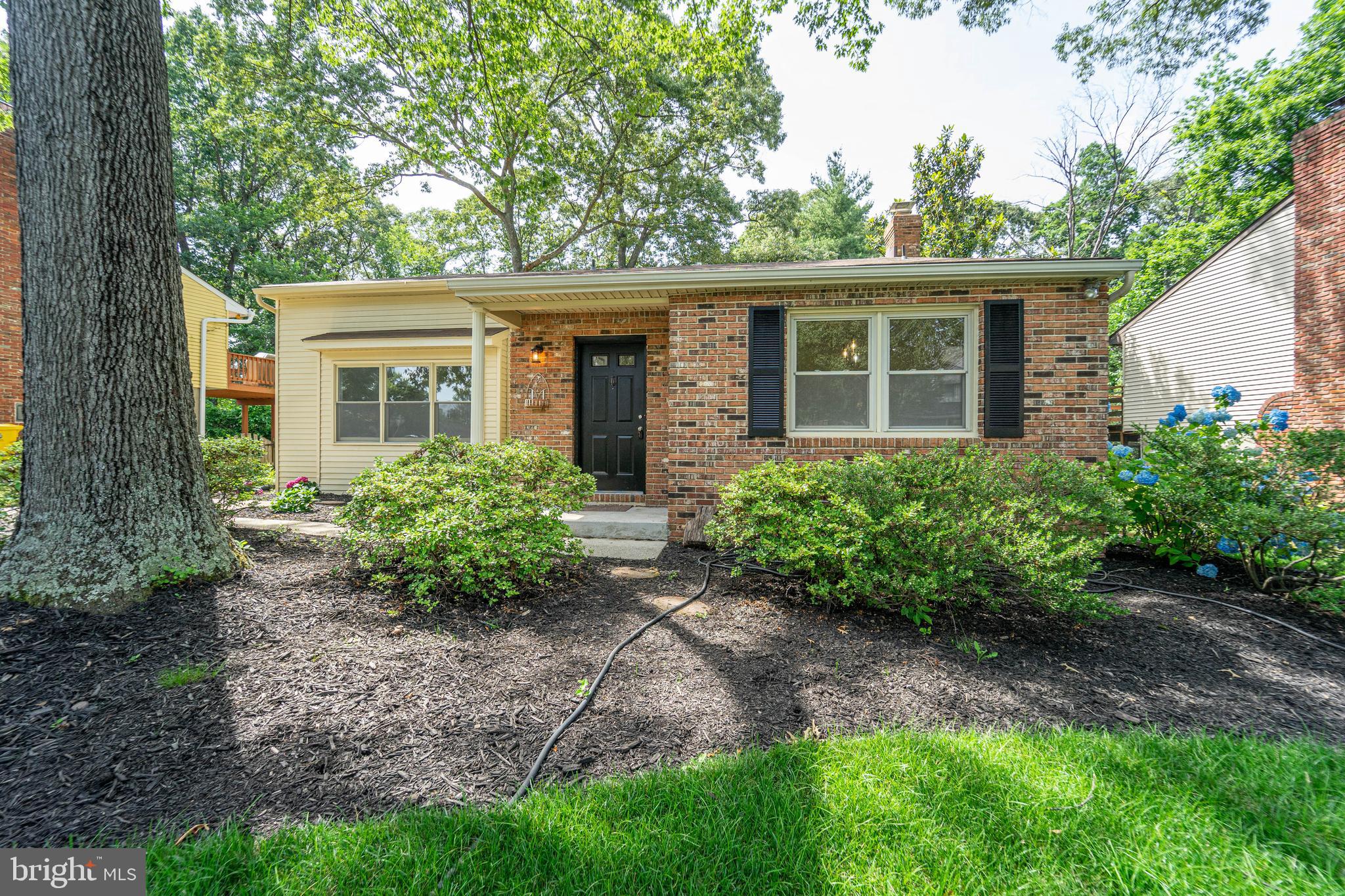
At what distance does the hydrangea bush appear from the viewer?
11.3 ft

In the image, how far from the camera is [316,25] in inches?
406

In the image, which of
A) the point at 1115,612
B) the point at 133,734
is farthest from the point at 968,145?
the point at 133,734

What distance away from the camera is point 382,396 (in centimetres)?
880

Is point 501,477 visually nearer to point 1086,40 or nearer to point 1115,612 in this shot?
point 1115,612

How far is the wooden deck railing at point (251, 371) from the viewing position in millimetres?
A: 14242

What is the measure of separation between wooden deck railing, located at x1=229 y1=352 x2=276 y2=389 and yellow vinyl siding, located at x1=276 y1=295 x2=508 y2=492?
6.29 metres

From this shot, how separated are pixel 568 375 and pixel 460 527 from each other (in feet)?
14.3

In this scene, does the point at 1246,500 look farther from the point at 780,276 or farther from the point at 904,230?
the point at 904,230

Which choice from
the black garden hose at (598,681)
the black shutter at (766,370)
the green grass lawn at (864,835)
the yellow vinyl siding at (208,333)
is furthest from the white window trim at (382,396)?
the green grass lawn at (864,835)

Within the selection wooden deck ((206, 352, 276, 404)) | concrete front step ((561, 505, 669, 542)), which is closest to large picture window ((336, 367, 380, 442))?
concrete front step ((561, 505, 669, 542))

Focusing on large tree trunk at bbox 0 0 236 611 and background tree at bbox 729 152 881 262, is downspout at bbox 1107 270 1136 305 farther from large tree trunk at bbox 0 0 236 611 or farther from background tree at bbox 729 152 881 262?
background tree at bbox 729 152 881 262

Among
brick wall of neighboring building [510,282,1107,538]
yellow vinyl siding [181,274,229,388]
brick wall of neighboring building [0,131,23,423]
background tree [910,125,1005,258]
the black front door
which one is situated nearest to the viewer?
brick wall of neighboring building [510,282,1107,538]

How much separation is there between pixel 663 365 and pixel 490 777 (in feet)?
19.3

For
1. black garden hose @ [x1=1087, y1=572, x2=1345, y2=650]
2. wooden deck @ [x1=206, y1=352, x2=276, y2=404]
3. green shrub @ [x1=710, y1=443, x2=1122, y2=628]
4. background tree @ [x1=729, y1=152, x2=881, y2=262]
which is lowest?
black garden hose @ [x1=1087, y1=572, x2=1345, y2=650]
